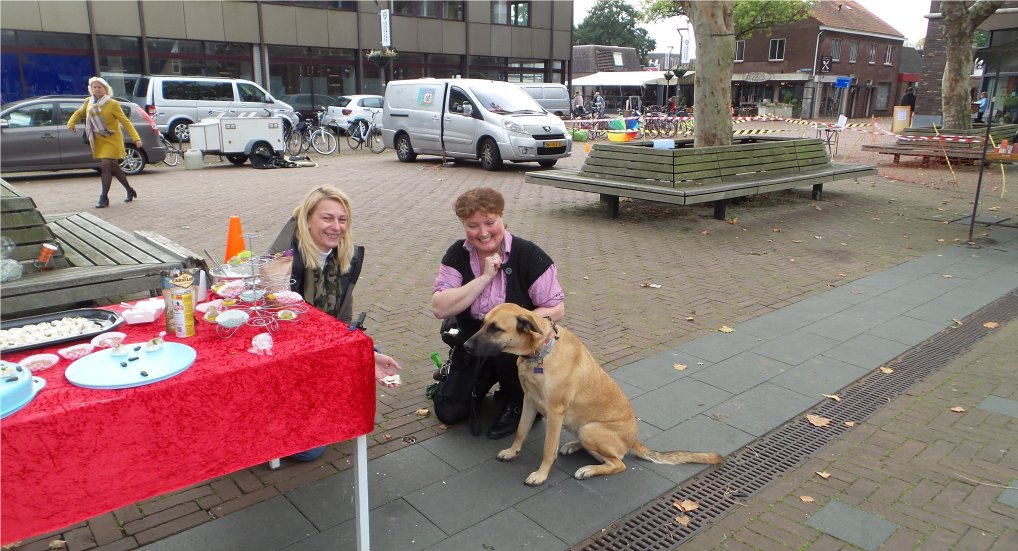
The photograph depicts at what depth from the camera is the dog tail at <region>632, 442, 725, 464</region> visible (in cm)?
335

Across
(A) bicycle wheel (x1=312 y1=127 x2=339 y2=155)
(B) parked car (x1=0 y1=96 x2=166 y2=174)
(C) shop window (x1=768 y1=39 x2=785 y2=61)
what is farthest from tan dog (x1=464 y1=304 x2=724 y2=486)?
(C) shop window (x1=768 y1=39 x2=785 y2=61)

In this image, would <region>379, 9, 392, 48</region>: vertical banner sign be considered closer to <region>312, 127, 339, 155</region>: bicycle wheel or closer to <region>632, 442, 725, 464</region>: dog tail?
<region>312, 127, 339, 155</region>: bicycle wheel

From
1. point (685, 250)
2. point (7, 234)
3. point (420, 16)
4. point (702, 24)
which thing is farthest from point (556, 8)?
point (7, 234)

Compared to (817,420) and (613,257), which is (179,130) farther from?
(817,420)

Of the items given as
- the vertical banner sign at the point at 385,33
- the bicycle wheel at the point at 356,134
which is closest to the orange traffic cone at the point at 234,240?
the bicycle wheel at the point at 356,134

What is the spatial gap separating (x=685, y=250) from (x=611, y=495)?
5.45 m

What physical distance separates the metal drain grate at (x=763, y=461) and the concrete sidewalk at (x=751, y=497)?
0.19 feet

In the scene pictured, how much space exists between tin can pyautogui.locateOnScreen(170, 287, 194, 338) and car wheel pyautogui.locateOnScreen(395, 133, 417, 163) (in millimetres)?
15753

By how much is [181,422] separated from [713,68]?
10154 millimetres

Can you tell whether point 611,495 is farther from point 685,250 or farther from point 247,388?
point 685,250

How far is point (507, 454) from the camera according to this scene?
3447 millimetres

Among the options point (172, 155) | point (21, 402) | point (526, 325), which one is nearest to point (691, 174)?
point (526, 325)

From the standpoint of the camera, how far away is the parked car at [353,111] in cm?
2353

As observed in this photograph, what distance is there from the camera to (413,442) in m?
3.62
